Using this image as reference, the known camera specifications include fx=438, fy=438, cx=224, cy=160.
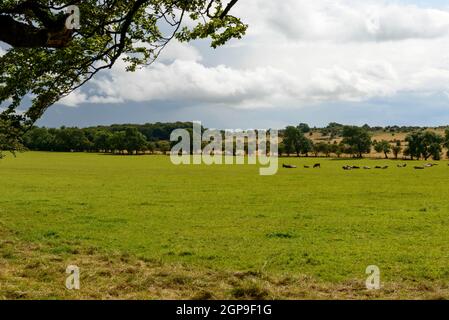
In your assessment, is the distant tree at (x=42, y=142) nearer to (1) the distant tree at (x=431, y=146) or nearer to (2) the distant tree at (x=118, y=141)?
(2) the distant tree at (x=118, y=141)

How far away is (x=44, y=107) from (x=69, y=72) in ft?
5.22

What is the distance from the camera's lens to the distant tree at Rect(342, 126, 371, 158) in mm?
157625

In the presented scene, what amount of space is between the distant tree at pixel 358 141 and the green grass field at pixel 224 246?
Answer: 127m

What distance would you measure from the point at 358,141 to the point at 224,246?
149095 mm

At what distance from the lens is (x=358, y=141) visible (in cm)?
15800

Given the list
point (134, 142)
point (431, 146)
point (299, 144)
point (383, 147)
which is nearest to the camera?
point (431, 146)

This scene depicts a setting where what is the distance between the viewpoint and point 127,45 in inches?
581

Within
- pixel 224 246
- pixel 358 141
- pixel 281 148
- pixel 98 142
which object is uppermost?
pixel 98 142

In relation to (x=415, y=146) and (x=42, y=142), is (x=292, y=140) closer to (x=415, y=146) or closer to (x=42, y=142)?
(x=415, y=146)

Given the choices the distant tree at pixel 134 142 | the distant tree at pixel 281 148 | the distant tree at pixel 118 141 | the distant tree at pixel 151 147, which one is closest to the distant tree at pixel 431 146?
the distant tree at pixel 281 148

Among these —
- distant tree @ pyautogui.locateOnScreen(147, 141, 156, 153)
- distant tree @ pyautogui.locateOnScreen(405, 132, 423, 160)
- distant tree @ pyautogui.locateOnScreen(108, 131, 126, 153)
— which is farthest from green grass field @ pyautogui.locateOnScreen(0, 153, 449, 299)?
distant tree @ pyautogui.locateOnScreen(147, 141, 156, 153)

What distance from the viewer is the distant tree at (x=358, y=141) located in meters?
158

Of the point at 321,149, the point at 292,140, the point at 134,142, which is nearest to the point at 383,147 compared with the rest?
the point at 321,149

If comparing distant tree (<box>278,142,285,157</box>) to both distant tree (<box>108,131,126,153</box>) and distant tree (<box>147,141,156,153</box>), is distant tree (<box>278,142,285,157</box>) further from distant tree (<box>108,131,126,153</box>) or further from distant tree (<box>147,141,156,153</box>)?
distant tree (<box>108,131,126,153</box>)
